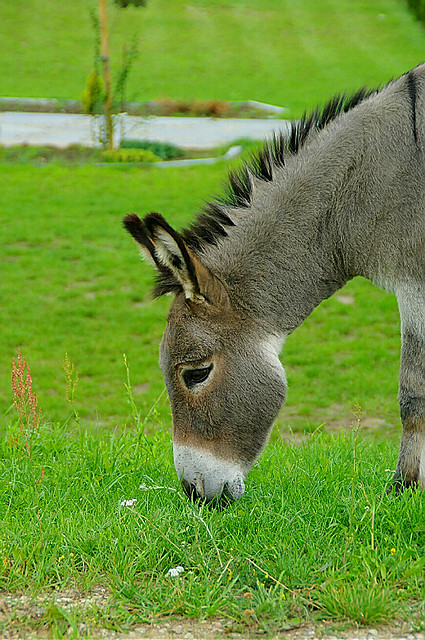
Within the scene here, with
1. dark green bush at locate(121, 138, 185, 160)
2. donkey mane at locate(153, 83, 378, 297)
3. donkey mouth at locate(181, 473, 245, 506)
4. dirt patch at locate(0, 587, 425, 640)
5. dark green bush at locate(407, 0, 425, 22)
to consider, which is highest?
dark green bush at locate(407, 0, 425, 22)

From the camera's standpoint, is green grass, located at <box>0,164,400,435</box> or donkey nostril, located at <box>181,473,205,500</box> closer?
donkey nostril, located at <box>181,473,205,500</box>

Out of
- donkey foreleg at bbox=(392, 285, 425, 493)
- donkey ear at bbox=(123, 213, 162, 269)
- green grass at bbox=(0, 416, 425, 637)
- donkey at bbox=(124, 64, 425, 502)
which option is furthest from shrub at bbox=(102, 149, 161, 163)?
donkey foreleg at bbox=(392, 285, 425, 493)

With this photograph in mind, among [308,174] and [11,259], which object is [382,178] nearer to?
[308,174]

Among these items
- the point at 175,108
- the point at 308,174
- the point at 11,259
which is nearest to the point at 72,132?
the point at 175,108

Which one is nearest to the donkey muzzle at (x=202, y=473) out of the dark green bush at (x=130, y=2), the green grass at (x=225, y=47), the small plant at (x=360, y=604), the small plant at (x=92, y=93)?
the small plant at (x=360, y=604)

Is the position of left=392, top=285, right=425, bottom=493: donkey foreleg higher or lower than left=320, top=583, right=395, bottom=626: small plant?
higher

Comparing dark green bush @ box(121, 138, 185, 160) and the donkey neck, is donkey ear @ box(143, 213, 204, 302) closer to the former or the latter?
the donkey neck

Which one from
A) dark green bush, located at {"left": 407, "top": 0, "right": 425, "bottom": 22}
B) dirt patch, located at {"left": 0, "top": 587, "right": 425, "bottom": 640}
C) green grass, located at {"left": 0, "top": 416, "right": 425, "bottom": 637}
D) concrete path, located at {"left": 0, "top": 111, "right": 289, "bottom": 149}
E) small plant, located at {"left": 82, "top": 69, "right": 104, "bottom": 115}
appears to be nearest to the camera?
dirt patch, located at {"left": 0, "top": 587, "right": 425, "bottom": 640}

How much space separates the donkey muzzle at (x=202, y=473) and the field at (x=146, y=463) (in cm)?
13

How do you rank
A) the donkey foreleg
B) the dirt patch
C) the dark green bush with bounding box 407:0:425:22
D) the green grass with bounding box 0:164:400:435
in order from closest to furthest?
the dirt patch, the donkey foreleg, the green grass with bounding box 0:164:400:435, the dark green bush with bounding box 407:0:425:22

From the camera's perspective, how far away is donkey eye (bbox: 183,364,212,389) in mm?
3715

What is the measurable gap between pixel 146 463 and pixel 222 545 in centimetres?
120

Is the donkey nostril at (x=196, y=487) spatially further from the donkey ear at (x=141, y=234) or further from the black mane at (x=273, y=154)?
the black mane at (x=273, y=154)

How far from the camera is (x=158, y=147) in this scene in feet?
52.0
